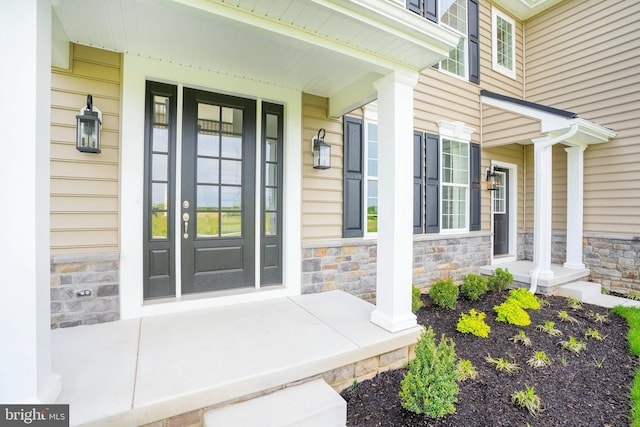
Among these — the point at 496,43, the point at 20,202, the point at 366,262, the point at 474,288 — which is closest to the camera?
the point at 20,202

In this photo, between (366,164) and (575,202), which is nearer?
(366,164)

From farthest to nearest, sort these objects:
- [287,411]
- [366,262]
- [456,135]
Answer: [456,135] → [366,262] → [287,411]

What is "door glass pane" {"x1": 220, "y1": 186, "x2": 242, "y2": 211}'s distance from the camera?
124 inches

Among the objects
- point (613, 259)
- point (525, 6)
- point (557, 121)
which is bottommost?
point (613, 259)

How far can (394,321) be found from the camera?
2.45 meters

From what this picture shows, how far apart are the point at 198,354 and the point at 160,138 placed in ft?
6.72

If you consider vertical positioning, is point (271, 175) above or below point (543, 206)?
above

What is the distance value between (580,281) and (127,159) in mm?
6895

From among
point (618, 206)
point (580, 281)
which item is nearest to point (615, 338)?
point (580, 281)

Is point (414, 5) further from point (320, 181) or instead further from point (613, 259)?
point (613, 259)

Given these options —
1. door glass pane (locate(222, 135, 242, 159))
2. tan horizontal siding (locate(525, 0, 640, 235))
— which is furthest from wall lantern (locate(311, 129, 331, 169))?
tan horizontal siding (locate(525, 0, 640, 235))

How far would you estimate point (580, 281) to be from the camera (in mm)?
5023

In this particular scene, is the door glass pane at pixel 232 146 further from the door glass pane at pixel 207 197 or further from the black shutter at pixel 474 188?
the black shutter at pixel 474 188

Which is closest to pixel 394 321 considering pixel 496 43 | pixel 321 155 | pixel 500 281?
pixel 321 155
